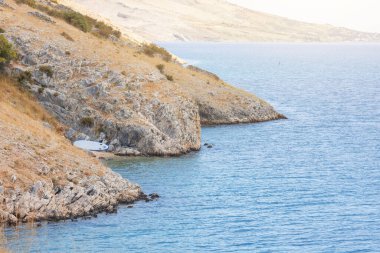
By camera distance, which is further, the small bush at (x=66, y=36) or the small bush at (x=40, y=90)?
the small bush at (x=66, y=36)

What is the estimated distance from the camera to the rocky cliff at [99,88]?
81.3m

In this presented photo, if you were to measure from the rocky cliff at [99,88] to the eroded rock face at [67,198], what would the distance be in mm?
19031

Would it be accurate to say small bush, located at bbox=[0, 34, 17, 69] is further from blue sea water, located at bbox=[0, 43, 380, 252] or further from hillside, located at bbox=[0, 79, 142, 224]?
blue sea water, located at bbox=[0, 43, 380, 252]

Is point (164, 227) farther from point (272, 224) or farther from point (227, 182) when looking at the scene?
point (227, 182)

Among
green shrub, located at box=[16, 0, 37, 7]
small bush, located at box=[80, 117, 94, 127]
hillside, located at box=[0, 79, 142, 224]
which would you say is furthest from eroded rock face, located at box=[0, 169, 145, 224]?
green shrub, located at box=[16, 0, 37, 7]

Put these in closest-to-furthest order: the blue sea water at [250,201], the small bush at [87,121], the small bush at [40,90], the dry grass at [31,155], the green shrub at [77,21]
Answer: the blue sea water at [250,201] < the dry grass at [31,155] < the small bush at [87,121] < the small bush at [40,90] < the green shrub at [77,21]

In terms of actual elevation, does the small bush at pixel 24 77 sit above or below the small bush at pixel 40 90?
above

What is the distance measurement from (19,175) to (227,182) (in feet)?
68.6

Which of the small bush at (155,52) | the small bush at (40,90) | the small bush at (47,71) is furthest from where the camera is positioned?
the small bush at (155,52)

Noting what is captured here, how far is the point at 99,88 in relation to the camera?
86500mm

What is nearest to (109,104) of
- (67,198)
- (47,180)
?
(47,180)

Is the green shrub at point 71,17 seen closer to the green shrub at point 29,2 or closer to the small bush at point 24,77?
the green shrub at point 29,2

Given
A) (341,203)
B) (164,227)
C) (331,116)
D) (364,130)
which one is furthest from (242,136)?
(164,227)

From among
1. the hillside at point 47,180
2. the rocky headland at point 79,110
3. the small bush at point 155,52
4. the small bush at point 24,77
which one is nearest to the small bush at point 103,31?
the rocky headland at point 79,110
